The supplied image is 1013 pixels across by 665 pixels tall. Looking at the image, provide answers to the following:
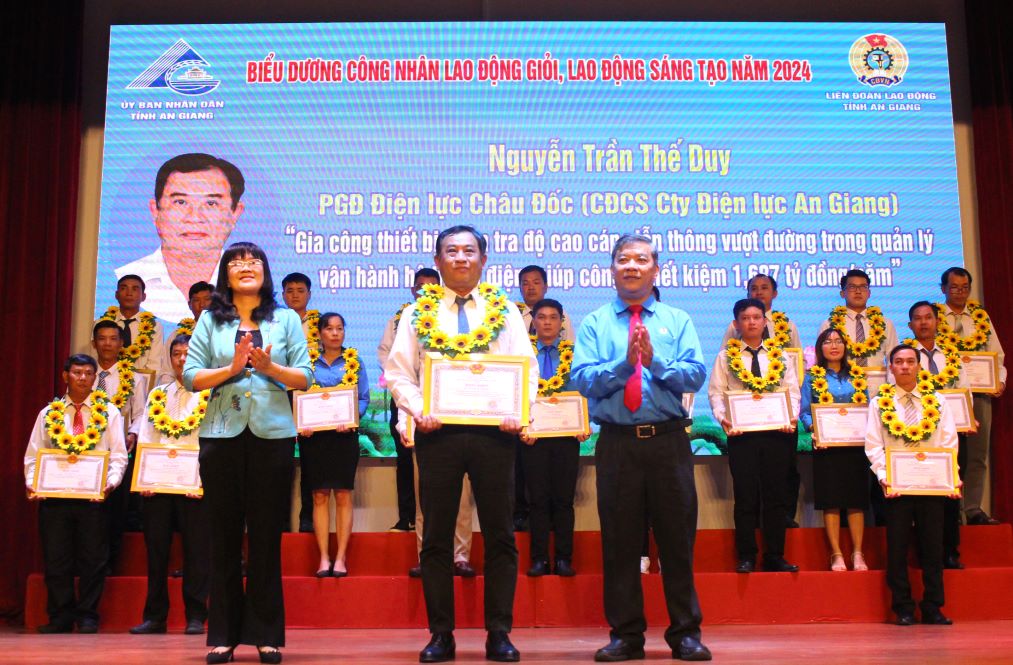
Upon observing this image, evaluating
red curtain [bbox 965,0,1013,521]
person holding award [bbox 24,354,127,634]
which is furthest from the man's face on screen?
red curtain [bbox 965,0,1013,521]

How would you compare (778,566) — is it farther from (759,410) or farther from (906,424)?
(906,424)

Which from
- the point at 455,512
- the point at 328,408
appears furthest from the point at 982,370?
the point at 455,512

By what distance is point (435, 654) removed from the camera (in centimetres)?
351

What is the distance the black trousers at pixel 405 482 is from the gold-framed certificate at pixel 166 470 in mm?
1197

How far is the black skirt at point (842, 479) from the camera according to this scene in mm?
5703

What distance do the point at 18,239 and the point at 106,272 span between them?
0.73m

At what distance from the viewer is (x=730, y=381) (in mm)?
5895

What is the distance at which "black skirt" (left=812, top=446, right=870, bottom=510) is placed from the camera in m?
5.70

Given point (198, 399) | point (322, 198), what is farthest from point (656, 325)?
point (322, 198)

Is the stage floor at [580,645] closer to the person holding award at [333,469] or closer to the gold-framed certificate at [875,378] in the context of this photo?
the person holding award at [333,469]

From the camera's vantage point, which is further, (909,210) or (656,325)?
(909,210)

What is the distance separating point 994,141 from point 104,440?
628 centimetres

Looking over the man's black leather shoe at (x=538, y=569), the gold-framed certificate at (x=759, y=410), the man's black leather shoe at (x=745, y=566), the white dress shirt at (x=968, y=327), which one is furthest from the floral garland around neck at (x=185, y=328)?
the white dress shirt at (x=968, y=327)

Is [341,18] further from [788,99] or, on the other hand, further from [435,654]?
[435,654]
